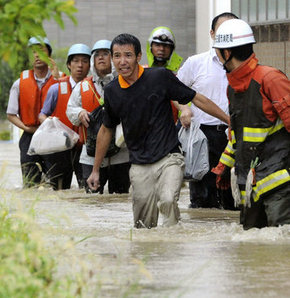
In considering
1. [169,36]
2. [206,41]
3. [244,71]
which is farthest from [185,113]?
[206,41]

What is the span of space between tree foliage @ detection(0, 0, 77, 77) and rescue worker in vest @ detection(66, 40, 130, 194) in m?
7.41

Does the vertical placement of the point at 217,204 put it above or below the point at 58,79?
below

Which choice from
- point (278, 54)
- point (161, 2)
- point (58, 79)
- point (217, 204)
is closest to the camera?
point (217, 204)

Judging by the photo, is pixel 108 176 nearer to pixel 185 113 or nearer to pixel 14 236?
pixel 185 113

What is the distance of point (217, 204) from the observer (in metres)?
11.2

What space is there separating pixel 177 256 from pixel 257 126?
138 cm

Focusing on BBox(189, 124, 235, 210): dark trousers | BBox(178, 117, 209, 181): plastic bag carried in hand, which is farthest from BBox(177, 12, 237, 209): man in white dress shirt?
BBox(178, 117, 209, 181): plastic bag carried in hand

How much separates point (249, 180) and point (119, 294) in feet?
9.07

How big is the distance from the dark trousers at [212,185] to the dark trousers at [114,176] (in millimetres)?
1542

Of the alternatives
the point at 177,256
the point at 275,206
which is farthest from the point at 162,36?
the point at 177,256

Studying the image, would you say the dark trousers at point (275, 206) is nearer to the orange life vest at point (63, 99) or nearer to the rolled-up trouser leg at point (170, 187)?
the rolled-up trouser leg at point (170, 187)


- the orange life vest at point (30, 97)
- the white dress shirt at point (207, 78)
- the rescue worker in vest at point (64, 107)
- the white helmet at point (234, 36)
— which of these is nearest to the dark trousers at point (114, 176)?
the rescue worker in vest at point (64, 107)

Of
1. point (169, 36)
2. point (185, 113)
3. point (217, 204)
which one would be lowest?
point (217, 204)

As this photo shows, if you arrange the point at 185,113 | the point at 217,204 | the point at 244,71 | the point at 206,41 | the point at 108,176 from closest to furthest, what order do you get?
the point at 244,71 < the point at 185,113 < the point at 217,204 < the point at 108,176 < the point at 206,41
